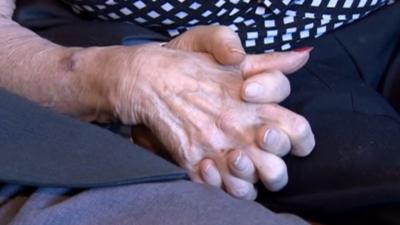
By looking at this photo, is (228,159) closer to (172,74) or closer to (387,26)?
(172,74)

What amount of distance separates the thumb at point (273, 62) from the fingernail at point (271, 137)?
3.4 inches

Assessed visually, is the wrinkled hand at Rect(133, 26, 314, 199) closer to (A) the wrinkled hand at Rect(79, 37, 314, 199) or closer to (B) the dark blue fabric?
(A) the wrinkled hand at Rect(79, 37, 314, 199)

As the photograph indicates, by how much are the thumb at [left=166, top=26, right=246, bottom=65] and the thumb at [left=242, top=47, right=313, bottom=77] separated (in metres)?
0.03

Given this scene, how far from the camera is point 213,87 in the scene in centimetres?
74

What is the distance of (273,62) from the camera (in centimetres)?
74

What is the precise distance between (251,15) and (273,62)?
0.15 m

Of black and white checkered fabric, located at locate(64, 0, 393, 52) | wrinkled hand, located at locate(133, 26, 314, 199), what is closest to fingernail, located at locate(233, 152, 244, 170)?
wrinkled hand, located at locate(133, 26, 314, 199)

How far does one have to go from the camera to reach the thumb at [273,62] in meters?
0.74

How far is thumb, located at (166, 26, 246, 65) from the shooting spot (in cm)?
71

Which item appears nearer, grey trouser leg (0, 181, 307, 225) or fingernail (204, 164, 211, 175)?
grey trouser leg (0, 181, 307, 225)

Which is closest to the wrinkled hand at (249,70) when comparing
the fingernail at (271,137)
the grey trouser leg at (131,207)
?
the fingernail at (271,137)

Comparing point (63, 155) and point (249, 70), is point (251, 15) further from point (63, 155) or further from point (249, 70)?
point (63, 155)

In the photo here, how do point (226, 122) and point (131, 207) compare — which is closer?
point (131, 207)

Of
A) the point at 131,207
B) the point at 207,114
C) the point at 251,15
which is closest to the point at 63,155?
the point at 131,207
